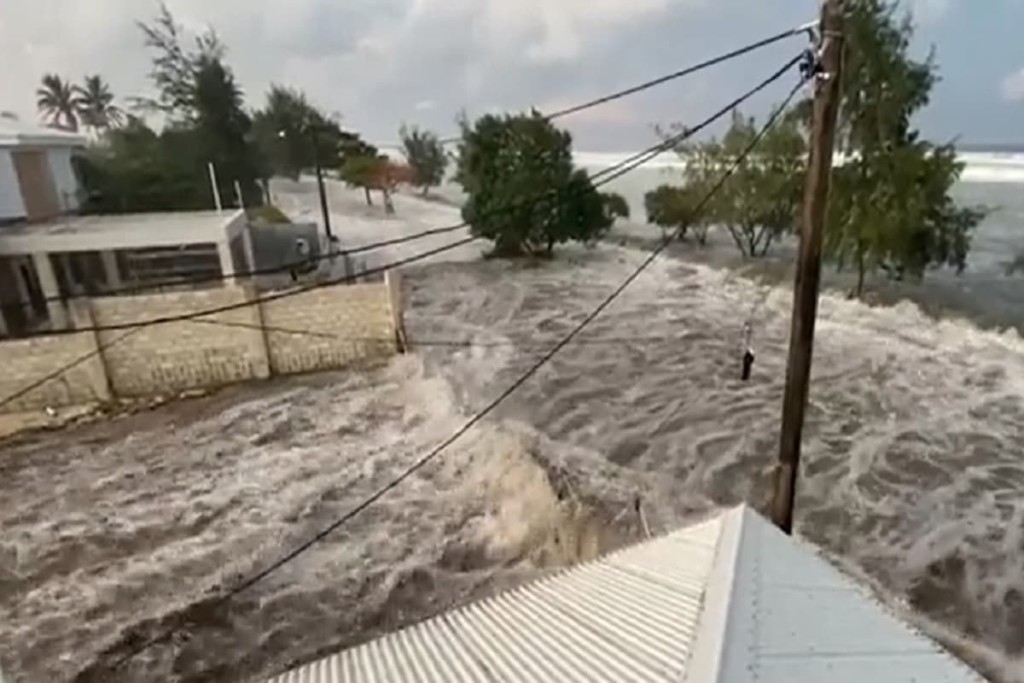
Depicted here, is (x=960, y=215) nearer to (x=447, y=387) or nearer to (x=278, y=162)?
(x=447, y=387)

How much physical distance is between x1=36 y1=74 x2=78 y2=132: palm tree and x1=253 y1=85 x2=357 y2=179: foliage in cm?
835

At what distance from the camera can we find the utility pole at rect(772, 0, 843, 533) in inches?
138

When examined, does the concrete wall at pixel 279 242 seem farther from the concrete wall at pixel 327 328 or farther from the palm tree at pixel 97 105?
the palm tree at pixel 97 105

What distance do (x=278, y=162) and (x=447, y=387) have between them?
780 inches

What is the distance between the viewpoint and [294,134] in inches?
1094

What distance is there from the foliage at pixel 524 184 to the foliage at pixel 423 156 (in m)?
11.3

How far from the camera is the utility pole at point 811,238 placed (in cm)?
351

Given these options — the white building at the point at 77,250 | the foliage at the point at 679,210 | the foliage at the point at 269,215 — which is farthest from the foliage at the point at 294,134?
the foliage at the point at 679,210

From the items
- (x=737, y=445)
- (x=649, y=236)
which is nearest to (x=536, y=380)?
(x=737, y=445)

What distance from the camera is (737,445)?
887cm

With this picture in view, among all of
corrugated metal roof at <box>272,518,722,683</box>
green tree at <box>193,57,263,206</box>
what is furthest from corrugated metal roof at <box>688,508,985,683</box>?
→ green tree at <box>193,57,263,206</box>

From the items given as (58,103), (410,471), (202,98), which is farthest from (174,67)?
(410,471)

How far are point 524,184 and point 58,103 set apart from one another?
77.2 ft

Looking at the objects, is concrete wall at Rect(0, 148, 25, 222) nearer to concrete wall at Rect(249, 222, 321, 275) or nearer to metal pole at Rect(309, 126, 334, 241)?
concrete wall at Rect(249, 222, 321, 275)
